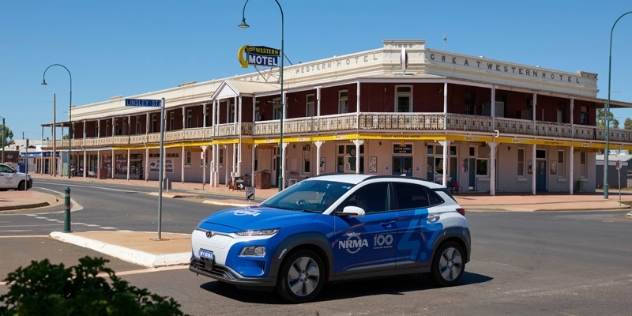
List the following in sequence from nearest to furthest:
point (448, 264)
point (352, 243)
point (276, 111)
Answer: point (352, 243) < point (448, 264) < point (276, 111)

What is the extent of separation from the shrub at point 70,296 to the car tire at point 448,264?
6.45 m

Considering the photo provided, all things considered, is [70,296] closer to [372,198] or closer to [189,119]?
[372,198]

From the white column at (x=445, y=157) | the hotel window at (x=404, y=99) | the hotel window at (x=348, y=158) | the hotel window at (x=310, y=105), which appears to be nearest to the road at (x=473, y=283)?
the white column at (x=445, y=157)

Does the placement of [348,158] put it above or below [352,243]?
above

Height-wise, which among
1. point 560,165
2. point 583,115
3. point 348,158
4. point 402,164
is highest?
point 583,115

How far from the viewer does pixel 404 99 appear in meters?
40.4

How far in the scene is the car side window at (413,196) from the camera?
9.67 metres

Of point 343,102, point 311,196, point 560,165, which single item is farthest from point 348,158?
point 311,196

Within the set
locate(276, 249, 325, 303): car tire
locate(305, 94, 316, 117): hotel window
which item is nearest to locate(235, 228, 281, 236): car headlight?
locate(276, 249, 325, 303): car tire

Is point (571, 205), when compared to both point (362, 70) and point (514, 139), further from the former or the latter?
point (362, 70)

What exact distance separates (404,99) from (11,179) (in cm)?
2228

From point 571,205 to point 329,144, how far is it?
15.5 m

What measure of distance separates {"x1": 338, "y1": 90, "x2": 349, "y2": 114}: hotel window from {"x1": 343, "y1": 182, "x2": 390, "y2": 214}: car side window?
1293 inches

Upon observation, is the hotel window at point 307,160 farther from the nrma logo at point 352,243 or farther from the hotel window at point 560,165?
the nrma logo at point 352,243
